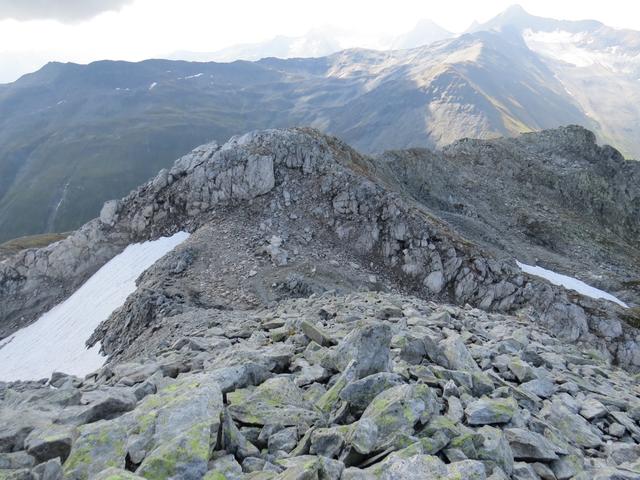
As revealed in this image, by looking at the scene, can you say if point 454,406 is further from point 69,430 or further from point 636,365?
point 636,365

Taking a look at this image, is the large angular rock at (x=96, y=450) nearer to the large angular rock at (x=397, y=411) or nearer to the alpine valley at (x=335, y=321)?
the alpine valley at (x=335, y=321)

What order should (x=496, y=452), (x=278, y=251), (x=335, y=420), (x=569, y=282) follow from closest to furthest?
(x=496, y=452), (x=335, y=420), (x=278, y=251), (x=569, y=282)

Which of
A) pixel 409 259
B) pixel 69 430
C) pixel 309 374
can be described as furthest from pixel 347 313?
pixel 409 259

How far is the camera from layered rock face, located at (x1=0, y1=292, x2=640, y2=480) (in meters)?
7.74

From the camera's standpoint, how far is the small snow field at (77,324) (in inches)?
1314

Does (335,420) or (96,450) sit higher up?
(96,450)

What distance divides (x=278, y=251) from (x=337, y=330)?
19590mm

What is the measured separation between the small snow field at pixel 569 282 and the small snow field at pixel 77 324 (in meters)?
38.2

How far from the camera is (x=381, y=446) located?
7980 millimetres

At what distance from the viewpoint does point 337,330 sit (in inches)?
660

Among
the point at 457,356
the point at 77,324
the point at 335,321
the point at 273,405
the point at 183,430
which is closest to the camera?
the point at 183,430

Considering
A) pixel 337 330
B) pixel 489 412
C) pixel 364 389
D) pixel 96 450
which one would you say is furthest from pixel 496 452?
pixel 337 330

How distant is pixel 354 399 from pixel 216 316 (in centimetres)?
1779

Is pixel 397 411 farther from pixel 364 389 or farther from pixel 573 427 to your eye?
pixel 573 427
